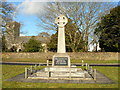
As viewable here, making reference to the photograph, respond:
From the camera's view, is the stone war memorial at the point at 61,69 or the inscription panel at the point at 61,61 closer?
the stone war memorial at the point at 61,69

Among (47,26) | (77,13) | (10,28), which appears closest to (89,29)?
(77,13)

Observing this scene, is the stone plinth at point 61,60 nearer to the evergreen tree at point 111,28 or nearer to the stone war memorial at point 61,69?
the stone war memorial at point 61,69

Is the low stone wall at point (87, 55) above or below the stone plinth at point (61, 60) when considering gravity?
below

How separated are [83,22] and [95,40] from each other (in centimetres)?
545

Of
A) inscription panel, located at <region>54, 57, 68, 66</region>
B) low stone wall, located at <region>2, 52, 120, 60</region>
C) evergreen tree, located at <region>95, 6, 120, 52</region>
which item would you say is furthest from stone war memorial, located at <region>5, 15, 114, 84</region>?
evergreen tree, located at <region>95, 6, 120, 52</region>

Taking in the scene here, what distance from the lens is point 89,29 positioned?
31.6 meters

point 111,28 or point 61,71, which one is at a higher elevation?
point 111,28

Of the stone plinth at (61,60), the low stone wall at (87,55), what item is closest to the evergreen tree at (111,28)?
the low stone wall at (87,55)

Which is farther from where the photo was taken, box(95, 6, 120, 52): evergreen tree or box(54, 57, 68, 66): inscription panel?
box(95, 6, 120, 52): evergreen tree

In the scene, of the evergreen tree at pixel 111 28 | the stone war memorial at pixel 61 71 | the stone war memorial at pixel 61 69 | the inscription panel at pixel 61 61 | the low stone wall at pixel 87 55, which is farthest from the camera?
the evergreen tree at pixel 111 28

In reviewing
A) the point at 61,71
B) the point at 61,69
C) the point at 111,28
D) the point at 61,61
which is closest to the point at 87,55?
the point at 111,28

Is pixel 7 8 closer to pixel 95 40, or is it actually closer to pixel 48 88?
pixel 95 40

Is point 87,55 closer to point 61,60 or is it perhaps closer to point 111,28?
point 111,28

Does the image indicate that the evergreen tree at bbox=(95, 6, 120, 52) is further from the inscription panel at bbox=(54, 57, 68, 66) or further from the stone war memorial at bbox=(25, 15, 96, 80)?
the inscription panel at bbox=(54, 57, 68, 66)
